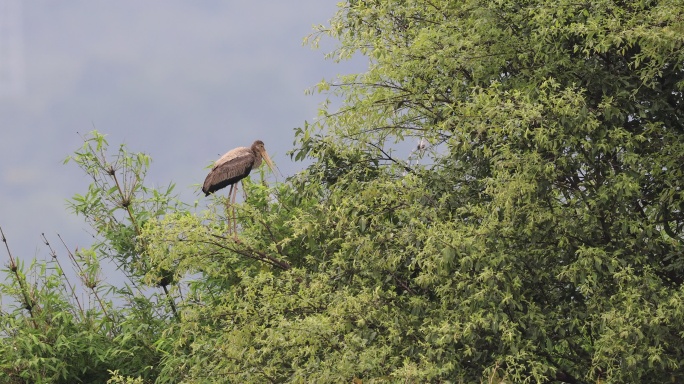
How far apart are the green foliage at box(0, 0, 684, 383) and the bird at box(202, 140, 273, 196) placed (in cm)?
301

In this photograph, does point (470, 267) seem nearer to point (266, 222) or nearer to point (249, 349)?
point (249, 349)

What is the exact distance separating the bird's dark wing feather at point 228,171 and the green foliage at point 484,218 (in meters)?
3.00

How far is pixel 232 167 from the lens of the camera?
56.6ft

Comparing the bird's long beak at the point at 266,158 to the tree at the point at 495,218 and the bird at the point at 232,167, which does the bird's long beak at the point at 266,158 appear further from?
the tree at the point at 495,218

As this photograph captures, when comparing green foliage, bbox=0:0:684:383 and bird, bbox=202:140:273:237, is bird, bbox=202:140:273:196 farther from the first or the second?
green foliage, bbox=0:0:684:383

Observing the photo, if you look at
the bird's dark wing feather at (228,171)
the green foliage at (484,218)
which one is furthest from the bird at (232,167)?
the green foliage at (484,218)

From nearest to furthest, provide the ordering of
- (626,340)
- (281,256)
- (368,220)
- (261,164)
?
(626,340) < (368,220) < (281,256) < (261,164)

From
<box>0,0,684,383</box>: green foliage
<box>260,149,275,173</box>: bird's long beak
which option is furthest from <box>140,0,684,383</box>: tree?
<box>260,149,275,173</box>: bird's long beak

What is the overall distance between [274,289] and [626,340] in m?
4.08

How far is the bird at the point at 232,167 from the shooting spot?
17.0 m

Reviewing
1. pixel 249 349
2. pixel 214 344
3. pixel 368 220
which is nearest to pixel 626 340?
pixel 368 220

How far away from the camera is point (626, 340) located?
32.6 ft

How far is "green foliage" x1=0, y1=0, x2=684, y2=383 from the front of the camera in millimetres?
10438

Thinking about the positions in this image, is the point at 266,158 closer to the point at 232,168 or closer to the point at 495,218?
the point at 232,168
